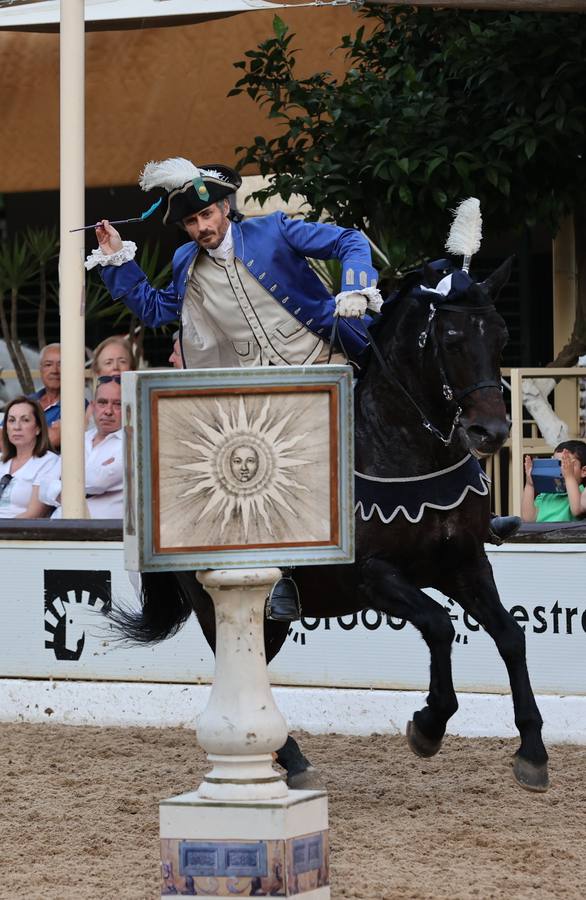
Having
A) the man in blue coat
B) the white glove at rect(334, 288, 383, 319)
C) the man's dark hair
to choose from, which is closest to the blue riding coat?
the man in blue coat

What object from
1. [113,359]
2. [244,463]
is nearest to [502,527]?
[244,463]

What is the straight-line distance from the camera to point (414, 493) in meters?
5.13

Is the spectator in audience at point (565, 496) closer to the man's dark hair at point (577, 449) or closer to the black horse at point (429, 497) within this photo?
the man's dark hair at point (577, 449)

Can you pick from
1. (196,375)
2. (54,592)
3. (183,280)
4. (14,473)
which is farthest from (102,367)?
(196,375)

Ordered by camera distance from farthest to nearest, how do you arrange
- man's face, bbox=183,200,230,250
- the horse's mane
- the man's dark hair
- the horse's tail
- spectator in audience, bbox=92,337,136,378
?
spectator in audience, bbox=92,337,136,378, the man's dark hair, the horse's tail, man's face, bbox=183,200,230,250, the horse's mane

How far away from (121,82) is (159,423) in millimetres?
6223

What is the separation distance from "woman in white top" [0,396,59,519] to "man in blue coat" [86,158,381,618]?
2517 mm

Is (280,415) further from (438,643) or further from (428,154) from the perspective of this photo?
(428,154)

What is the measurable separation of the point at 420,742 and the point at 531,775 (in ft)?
1.51

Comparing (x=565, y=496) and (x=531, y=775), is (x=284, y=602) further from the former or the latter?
(x=565, y=496)

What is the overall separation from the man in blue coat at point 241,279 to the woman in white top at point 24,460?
252 cm

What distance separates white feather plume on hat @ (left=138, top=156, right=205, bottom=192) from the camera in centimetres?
522

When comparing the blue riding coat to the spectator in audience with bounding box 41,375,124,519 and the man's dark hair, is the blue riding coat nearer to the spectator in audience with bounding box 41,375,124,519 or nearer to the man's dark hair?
the man's dark hair

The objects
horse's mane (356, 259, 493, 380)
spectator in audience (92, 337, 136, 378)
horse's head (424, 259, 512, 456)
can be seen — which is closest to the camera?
horse's head (424, 259, 512, 456)
